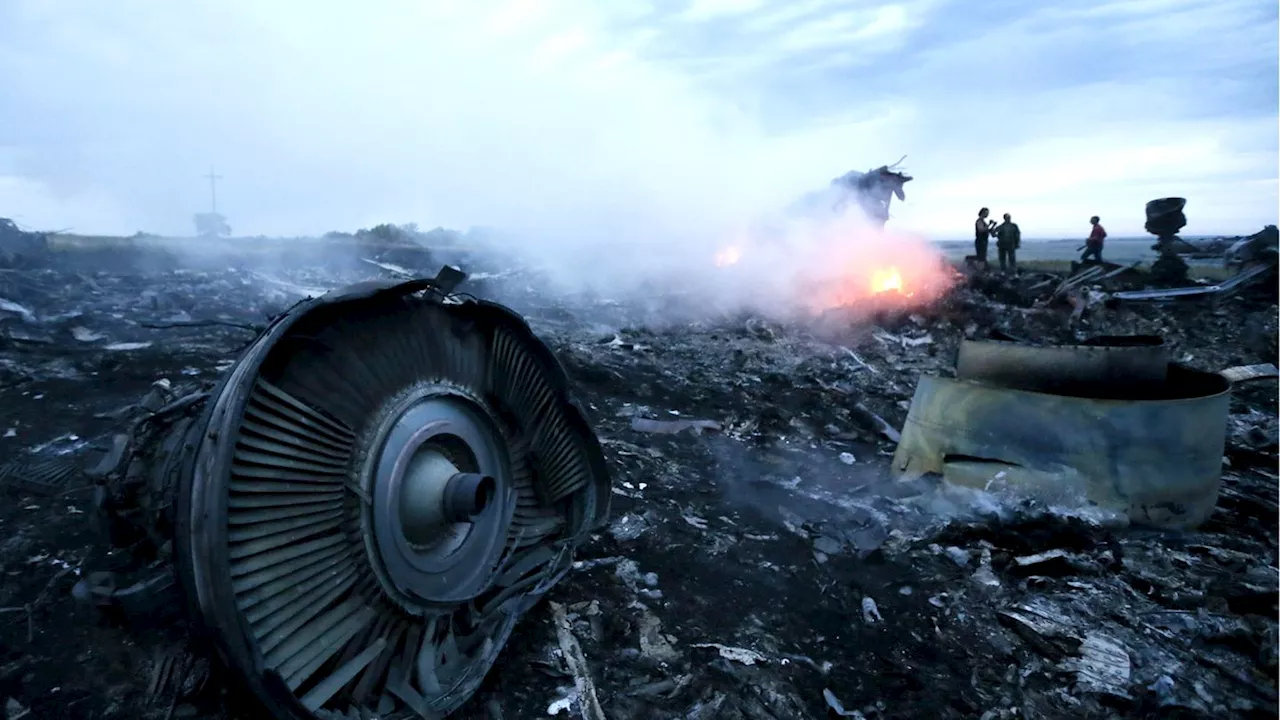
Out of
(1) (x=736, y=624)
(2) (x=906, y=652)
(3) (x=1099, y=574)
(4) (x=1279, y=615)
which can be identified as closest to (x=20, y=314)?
(1) (x=736, y=624)

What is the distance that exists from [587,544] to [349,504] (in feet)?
6.75

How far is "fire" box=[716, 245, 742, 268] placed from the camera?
19.4 metres

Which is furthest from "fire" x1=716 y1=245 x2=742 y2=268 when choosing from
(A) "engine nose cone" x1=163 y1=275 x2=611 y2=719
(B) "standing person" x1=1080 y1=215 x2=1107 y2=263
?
(A) "engine nose cone" x1=163 y1=275 x2=611 y2=719

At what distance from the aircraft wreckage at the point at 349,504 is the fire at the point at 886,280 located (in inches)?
514

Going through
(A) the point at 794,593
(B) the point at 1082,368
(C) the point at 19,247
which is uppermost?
(C) the point at 19,247

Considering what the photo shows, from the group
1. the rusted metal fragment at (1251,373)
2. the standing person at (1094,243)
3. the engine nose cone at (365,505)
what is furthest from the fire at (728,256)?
the engine nose cone at (365,505)

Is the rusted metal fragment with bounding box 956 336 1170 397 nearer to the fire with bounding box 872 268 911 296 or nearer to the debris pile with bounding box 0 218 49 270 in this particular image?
the fire with bounding box 872 268 911 296

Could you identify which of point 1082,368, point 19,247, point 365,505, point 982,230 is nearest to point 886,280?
point 982,230

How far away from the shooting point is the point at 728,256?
65.3 feet

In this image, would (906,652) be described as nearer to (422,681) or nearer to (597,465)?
(597,465)

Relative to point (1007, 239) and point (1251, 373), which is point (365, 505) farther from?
point (1007, 239)

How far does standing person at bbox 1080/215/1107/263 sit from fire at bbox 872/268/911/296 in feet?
14.7

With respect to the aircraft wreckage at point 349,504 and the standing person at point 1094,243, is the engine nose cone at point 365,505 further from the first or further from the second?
the standing person at point 1094,243

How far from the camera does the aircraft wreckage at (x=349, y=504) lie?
207cm
